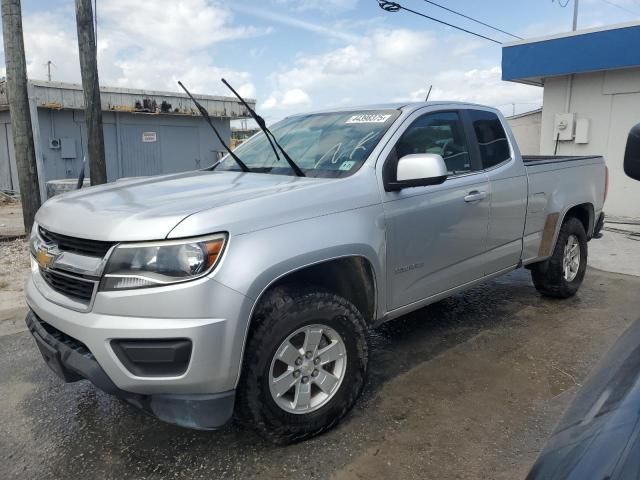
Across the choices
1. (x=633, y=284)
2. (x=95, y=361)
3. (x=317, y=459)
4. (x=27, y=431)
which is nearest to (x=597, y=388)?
(x=317, y=459)

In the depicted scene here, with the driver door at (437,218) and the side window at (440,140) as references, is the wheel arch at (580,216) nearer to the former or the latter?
the driver door at (437,218)

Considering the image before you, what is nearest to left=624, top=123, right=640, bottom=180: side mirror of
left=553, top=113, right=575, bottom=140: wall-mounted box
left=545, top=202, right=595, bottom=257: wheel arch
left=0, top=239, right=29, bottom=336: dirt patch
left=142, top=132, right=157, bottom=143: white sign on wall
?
left=545, top=202, right=595, bottom=257: wheel arch

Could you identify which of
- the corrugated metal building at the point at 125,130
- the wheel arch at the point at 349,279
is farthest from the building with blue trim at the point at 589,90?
the corrugated metal building at the point at 125,130

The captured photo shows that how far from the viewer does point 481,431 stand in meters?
2.99

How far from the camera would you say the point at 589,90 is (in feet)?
34.6

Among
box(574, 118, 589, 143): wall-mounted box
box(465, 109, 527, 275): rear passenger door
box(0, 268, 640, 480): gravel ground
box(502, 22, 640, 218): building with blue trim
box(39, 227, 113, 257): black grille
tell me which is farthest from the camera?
box(574, 118, 589, 143): wall-mounted box

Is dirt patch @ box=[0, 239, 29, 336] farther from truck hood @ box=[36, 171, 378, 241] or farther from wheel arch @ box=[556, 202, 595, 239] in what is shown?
wheel arch @ box=[556, 202, 595, 239]

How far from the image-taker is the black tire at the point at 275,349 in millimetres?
2547

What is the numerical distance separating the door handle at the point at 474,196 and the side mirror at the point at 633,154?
67.9 inches

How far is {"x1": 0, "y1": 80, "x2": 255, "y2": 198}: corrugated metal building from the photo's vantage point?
47.4 feet

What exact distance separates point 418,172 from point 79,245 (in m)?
1.84

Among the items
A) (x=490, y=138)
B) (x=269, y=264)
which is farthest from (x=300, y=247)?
(x=490, y=138)

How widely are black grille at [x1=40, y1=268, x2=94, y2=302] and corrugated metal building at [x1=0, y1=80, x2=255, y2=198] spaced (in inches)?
460

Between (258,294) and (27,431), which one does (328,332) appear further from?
(27,431)
